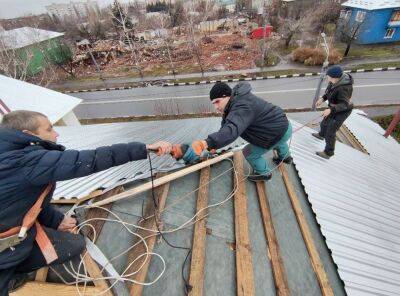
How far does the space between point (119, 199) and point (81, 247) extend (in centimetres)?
88

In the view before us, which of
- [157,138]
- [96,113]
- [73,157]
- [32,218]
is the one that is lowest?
[96,113]

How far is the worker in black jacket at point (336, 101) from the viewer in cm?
522

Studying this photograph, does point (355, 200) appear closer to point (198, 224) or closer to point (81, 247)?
point (198, 224)

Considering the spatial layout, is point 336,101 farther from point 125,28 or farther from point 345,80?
point 125,28

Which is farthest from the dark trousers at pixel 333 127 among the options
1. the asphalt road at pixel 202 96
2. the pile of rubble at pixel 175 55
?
the pile of rubble at pixel 175 55

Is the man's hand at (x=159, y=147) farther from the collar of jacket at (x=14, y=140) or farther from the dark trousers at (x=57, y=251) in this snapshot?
the dark trousers at (x=57, y=251)

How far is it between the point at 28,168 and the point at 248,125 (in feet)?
8.70

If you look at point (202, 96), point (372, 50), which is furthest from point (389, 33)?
point (202, 96)

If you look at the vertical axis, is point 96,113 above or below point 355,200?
below

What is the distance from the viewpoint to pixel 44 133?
Result: 8.23ft

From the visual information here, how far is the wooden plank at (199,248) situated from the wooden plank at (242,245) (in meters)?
0.42

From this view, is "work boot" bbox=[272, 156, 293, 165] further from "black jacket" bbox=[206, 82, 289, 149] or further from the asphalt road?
the asphalt road

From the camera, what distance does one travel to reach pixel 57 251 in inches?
105

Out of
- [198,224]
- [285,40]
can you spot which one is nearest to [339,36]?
[285,40]
